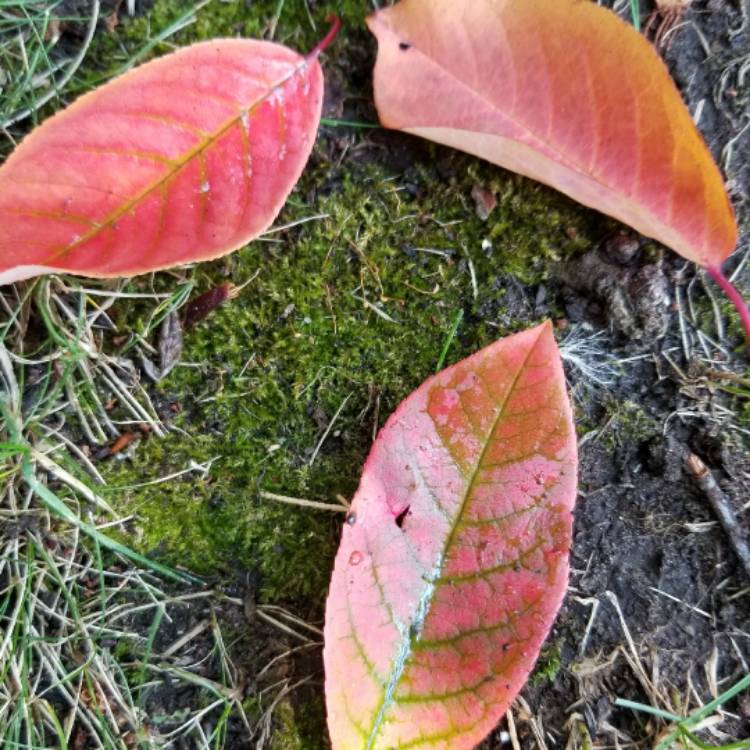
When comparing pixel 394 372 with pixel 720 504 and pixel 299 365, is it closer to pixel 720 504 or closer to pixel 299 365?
pixel 299 365

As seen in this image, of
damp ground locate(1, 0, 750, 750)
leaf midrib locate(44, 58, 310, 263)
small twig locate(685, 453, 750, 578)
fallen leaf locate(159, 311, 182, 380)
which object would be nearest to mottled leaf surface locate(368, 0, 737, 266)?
damp ground locate(1, 0, 750, 750)

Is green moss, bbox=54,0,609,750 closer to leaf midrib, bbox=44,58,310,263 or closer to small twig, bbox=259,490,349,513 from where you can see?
small twig, bbox=259,490,349,513

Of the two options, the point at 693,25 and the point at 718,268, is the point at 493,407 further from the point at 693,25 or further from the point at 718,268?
the point at 693,25

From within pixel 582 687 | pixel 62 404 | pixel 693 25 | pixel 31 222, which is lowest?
pixel 582 687

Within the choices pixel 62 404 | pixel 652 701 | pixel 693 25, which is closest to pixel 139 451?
pixel 62 404

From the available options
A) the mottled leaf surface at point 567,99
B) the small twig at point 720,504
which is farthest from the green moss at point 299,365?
the small twig at point 720,504
